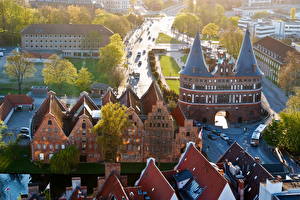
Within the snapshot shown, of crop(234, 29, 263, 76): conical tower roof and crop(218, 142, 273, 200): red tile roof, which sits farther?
crop(234, 29, 263, 76): conical tower roof

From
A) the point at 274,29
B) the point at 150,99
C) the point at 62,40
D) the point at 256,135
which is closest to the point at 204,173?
the point at 150,99

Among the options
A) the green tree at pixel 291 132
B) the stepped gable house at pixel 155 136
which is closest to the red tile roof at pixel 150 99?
the stepped gable house at pixel 155 136

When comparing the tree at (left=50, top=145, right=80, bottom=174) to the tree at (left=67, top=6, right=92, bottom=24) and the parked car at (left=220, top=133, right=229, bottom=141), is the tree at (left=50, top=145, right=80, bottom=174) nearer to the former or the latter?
the parked car at (left=220, top=133, right=229, bottom=141)

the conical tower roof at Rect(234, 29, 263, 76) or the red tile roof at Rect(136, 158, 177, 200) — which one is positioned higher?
the conical tower roof at Rect(234, 29, 263, 76)

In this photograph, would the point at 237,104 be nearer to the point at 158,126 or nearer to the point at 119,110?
the point at 158,126

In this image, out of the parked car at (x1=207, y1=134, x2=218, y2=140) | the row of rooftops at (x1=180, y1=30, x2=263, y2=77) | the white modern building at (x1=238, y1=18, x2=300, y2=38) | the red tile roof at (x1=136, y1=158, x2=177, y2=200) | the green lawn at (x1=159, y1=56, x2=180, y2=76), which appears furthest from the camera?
the white modern building at (x1=238, y1=18, x2=300, y2=38)

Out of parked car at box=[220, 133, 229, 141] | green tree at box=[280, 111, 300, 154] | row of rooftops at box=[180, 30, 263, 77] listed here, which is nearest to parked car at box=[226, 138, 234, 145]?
parked car at box=[220, 133, 229, 141]

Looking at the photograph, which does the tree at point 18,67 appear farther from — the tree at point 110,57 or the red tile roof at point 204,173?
the red tile roof at point 204,173

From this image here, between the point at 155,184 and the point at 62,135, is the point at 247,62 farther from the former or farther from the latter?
the point at 155,184

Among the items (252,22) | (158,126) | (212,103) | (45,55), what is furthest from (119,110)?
(252,22)
